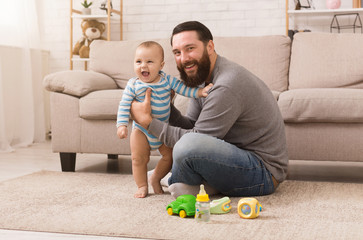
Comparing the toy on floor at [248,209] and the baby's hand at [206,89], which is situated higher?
the baby's hand at [206,89]

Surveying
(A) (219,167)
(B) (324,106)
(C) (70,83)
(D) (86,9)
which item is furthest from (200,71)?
(D) (86,9)

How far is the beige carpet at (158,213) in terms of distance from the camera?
5.03 ft

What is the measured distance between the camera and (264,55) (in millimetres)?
3156

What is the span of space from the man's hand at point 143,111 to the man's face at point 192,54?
205 millimetres

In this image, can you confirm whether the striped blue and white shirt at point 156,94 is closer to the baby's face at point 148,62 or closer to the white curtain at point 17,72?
the baby's face at point 148,62

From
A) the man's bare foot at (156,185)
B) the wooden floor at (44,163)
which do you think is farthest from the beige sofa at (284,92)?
the man's bare foot at (156,185)

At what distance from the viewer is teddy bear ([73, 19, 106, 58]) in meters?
4.61

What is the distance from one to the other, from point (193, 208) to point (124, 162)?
5.22 feet

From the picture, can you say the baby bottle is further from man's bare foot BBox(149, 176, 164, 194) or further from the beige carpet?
man's bare foot BBox(149, 176, 164, 194)

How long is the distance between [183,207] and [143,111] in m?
0.46

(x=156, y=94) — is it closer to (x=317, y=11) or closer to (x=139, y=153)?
(x=139, y=153)

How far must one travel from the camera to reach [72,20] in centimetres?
486

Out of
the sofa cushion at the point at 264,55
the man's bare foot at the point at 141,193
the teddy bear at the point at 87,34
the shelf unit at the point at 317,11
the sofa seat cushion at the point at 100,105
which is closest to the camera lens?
the man's bare foot at the point at 141,193

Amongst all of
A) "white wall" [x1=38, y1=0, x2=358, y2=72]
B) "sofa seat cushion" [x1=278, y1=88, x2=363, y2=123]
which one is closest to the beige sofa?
"sofa seat cushion" [x1=278, y1=88, x2=363, y2=123]
